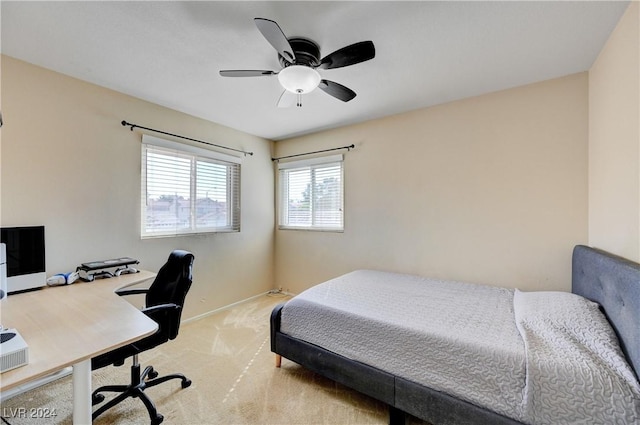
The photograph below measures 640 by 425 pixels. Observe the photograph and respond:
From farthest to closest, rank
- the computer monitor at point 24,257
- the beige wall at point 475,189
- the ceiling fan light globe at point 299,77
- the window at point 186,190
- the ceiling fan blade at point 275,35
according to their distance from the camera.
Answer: the window at point 186,190 < the beige wall at point 475,189 < the computer monitor at point 24,257 < the ceiling fan light globe at point 299,77 < the ceiling fan blade at point 275,35

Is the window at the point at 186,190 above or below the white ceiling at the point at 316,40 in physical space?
below

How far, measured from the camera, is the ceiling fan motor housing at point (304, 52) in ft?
5.77

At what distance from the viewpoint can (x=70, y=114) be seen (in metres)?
2.31

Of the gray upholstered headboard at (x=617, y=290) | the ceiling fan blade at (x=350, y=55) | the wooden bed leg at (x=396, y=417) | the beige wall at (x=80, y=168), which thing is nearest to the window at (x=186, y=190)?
the beige wall at (x=80, y=168)

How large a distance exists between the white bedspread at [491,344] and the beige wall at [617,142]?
55 cm

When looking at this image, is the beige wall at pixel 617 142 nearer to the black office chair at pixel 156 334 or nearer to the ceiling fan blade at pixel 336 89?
the ceiling fan blade at pixel 336 89

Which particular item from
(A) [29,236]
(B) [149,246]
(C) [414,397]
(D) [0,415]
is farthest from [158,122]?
(C) [414,397]

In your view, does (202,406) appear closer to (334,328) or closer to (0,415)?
(334,328)

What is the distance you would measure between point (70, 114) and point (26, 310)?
1.68 meters

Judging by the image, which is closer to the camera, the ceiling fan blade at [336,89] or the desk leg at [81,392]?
the desk leg at [81,392]

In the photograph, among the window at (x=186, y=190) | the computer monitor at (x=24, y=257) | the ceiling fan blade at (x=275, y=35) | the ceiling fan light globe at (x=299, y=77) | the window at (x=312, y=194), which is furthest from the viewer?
the window at (x=312, y=194)

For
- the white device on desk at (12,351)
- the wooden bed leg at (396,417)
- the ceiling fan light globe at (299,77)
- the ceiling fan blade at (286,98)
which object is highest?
the ceiling fan blade at (286,98)

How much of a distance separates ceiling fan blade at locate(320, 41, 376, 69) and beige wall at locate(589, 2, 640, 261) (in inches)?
56.5

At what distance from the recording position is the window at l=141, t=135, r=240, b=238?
289 centimetres
